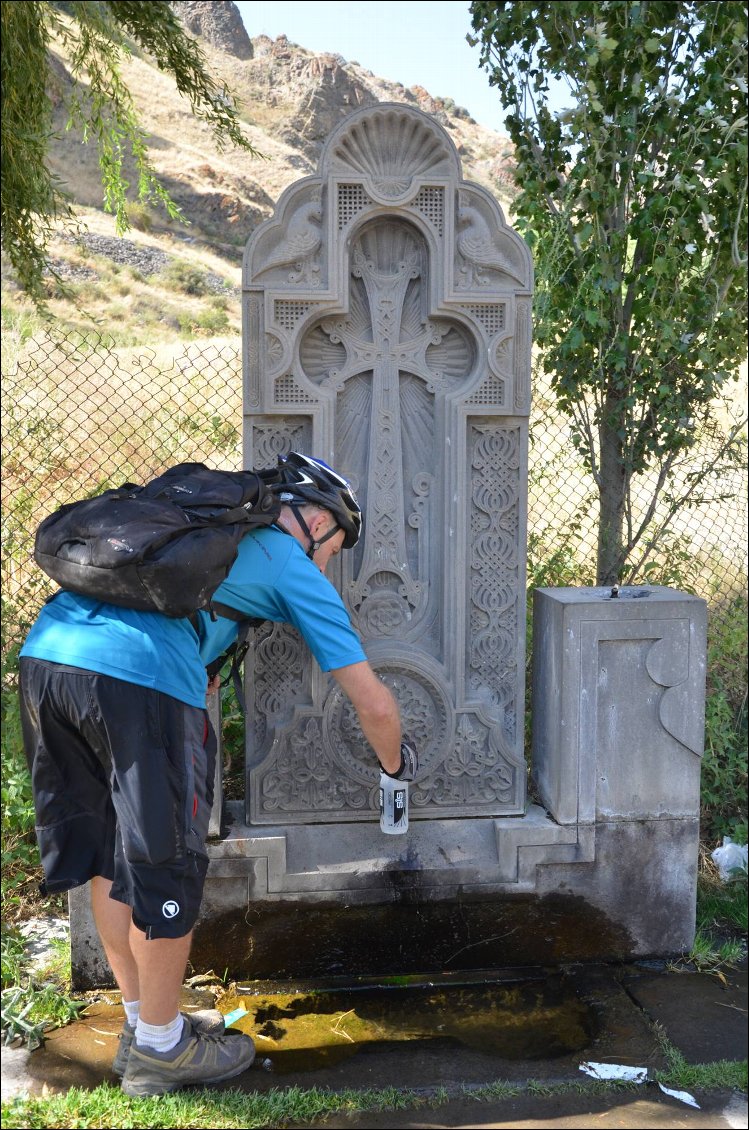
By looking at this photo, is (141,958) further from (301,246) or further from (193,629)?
(301,246)

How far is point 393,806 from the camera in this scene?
10.4 ft

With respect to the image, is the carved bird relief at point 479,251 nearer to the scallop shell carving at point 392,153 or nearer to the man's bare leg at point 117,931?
the scallop shell carving at point 392,153

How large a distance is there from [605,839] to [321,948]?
3.56 feet

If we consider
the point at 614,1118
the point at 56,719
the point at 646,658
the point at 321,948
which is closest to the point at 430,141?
the point at 646,658

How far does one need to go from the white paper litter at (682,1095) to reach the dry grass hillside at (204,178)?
15443 millimetres

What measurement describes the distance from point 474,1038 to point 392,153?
2.91 meters

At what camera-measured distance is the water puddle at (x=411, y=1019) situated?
2971 mm

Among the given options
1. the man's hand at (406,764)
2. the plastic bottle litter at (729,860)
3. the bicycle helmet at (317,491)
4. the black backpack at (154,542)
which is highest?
the bicycle helmet at (317,491)

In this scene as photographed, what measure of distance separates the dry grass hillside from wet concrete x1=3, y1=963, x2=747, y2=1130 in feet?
48.3

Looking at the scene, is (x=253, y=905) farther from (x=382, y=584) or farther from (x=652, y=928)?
(x=652, y=928)

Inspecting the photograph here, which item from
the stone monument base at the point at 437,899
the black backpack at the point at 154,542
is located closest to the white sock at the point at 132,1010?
the stone monument base at the point at 437,899

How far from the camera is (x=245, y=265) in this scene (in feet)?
10.7

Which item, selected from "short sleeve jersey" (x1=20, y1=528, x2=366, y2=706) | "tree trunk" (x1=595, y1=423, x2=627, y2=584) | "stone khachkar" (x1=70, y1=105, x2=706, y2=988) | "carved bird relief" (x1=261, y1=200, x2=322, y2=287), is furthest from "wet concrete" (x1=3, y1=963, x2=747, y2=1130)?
"carved bird relief" (x1=261, y1=200, x2=322, y2=287)

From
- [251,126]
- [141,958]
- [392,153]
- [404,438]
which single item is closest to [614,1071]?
[141,958]
